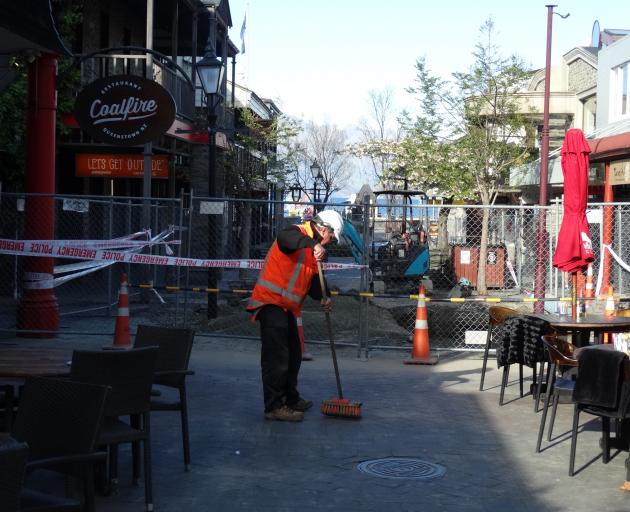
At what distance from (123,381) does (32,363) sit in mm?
1290

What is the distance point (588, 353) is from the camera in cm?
681

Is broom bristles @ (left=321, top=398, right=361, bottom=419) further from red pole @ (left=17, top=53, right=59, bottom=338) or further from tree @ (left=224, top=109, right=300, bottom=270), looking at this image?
tree @ (left=224, top=109, right=300, bottom=270)

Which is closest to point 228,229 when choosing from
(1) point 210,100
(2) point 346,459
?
(1) point 210,100

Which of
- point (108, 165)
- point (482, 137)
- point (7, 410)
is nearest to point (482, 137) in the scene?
point (482, 137)

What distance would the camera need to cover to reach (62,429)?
14.1ft

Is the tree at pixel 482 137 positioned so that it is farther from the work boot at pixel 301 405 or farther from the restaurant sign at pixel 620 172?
the work boot at pixel 301 405

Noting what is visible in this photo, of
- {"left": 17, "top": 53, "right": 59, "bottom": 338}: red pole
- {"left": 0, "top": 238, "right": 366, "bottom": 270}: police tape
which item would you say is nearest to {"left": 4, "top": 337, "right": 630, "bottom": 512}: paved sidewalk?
{"left": 0, "top": 238, "right": 366, "bottom": 270}: police tape

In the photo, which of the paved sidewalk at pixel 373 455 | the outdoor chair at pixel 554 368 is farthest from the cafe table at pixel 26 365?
the outdoor chair at pixel 554 368

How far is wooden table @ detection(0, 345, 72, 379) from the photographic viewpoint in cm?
614

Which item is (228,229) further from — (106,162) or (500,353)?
(500,353)

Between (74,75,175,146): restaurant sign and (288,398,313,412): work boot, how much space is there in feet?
19.9

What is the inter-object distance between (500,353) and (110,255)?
526 centimetres

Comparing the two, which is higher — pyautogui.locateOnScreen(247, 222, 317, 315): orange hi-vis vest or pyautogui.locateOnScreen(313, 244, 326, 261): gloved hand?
pyautogui.locateOnScreen(313, 244, 326, 261): gloved hand

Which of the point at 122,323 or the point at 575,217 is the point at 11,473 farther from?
the point at 122,323
